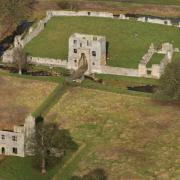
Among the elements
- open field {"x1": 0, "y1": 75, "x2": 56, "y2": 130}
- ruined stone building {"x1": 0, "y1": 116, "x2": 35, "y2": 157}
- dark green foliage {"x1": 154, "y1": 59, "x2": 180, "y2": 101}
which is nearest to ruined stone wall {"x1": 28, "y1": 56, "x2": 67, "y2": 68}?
open field {"x1": 0, "y1": 75, "x2": 56, "y2": 130}

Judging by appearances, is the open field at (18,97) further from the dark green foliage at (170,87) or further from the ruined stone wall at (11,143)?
the dark green foliage at (170,87)

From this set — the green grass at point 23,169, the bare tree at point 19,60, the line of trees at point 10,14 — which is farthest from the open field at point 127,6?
the green grass at point 23,169

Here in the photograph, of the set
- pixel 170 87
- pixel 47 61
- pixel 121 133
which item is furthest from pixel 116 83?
pixel 121 133

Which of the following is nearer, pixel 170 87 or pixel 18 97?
pixel 170 87

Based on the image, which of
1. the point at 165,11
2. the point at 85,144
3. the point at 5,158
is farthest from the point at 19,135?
the point at 165,11

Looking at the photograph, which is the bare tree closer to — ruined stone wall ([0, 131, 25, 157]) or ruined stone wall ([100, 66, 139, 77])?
ruined stone wall ([100, 66, 139, 77])

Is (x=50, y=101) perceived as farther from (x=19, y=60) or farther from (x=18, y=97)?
(x=19, y=60)

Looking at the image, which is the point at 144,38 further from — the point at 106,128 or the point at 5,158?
the point at 5,158

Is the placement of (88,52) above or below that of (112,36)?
below
